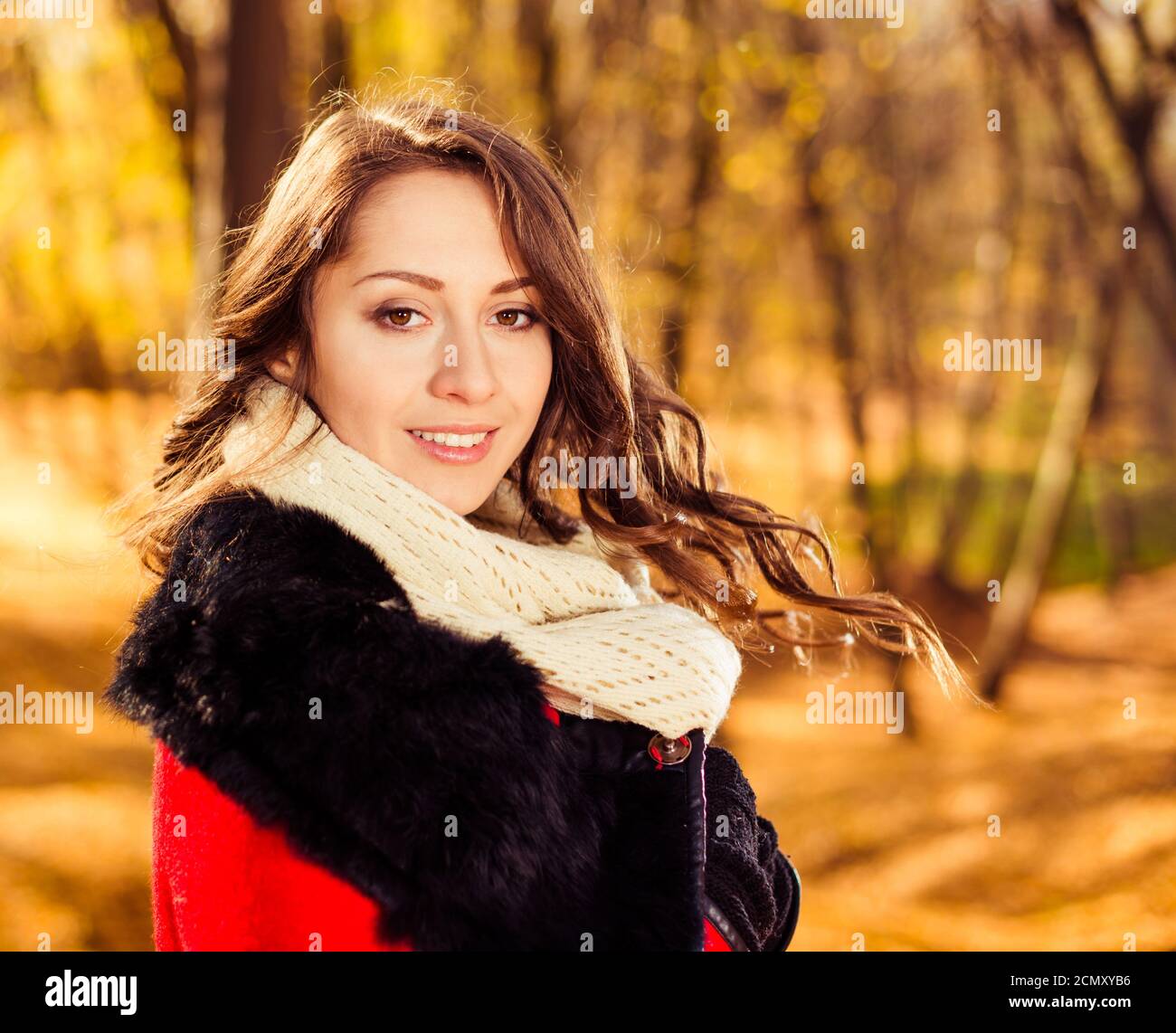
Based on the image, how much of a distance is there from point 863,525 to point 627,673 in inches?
325

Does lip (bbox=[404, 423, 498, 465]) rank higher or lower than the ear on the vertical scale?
lower

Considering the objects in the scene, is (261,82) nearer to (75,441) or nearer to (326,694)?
(326,694)

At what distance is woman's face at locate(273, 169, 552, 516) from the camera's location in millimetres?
1896

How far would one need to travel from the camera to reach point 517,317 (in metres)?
2.04

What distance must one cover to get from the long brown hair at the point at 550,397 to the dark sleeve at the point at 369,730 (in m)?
0.25

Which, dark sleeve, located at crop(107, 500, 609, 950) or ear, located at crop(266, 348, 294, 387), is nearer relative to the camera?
dark sleeve, located at crop(107, 500, 609, 950)

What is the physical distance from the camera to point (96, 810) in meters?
8.40

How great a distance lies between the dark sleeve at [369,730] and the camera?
1.61 metres

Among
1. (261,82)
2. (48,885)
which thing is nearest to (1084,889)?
(48,885)

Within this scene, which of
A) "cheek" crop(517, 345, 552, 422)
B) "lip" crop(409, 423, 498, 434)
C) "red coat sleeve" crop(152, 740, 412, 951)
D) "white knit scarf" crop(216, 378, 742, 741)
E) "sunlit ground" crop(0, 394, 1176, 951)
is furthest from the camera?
"sunlit ground" crop(0, 394, 1176, 951)

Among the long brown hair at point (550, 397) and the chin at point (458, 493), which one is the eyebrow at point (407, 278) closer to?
the long brown hair at point (550, 397)

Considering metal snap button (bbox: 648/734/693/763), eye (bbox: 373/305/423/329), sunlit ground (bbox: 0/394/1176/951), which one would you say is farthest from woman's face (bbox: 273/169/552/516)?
sunlit ground (bbox: 0/394/1176/951)

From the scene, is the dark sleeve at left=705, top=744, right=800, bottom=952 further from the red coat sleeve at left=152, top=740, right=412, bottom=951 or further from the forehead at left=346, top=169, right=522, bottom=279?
the forehead at left=346, top=169, right=522, bottom=279

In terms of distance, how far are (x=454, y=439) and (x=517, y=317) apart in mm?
245
